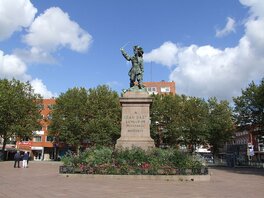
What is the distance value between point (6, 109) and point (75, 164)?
3262cm

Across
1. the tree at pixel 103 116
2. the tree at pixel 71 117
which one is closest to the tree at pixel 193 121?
the tree at pixel 103 116

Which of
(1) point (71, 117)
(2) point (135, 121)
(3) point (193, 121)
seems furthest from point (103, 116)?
(2) point (135, 121)

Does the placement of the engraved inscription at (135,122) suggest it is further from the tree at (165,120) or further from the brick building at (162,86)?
the brick building at (162,86)

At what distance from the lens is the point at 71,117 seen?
192ft

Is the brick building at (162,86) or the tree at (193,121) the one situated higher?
the brick building at (162,86)

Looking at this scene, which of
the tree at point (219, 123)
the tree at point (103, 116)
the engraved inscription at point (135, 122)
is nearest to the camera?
the engraved inscription at point (135, 122)

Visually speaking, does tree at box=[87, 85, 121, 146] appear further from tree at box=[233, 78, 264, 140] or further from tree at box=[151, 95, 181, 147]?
tree at box=[233, 78, 264, 140]

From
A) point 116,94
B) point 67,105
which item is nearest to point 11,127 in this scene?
point 67,105

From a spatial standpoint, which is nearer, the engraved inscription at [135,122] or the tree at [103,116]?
the engraved inscription at [135,122]

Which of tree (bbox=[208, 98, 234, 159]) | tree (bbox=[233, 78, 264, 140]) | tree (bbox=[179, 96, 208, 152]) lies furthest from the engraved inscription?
tree (bbox=[208, 98, 234, 159])

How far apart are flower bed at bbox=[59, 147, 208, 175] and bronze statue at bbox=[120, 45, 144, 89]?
703 centimetres

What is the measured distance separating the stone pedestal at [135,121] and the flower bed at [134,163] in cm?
224

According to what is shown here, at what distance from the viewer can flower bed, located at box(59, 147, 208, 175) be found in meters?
18.3

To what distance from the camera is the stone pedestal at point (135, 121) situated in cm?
2261
